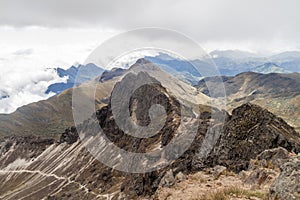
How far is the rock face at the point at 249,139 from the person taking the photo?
79.2 m

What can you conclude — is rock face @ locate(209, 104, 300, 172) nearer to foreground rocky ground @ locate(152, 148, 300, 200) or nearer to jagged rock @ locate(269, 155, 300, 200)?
foreground rocky ground @ locate(152, 148, 300, 200)

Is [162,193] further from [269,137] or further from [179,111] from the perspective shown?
[179,111]

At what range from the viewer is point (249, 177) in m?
34.5

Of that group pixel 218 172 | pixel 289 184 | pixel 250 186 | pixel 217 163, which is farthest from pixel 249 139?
pixel 289 184

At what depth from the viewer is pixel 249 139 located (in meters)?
84.7

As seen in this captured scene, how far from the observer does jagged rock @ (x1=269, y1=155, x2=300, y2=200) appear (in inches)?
708

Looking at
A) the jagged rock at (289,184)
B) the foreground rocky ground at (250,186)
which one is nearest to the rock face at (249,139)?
the foreground rocky ground at (250,186)

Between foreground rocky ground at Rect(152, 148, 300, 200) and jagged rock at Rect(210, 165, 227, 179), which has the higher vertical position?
foreground rocky ground at Rect(152, 148, 300, 200)

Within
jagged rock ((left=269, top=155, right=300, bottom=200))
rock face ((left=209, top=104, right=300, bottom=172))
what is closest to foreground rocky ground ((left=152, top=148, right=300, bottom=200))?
jagged rock ((left=269, top=155, right=300, bottom=200))

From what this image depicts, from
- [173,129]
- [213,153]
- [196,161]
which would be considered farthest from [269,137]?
[173,129]

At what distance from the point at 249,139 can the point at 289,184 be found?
68.4 meters

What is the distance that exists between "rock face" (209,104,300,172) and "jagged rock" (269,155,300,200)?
50.4 metres

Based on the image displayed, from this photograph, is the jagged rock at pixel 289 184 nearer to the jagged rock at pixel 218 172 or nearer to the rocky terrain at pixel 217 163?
the rocky terrain at pixel 217 163

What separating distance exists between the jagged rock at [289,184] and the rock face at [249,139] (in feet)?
165
